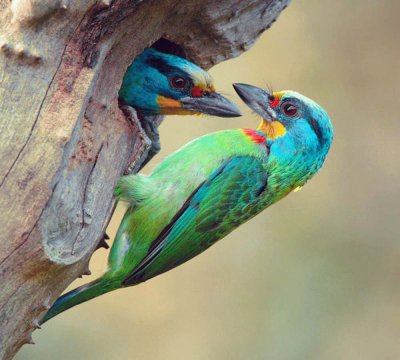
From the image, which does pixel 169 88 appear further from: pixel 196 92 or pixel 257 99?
pixel 257 99

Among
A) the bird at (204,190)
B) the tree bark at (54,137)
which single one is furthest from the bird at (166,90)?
the tree bark at (54,137)

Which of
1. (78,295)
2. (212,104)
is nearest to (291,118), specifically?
Answer: (212,104)

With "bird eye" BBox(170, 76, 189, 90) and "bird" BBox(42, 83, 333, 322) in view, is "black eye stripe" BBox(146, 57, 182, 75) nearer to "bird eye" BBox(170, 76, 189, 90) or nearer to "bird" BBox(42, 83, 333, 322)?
"bird eye" BBox(170, 76, 189, 90)

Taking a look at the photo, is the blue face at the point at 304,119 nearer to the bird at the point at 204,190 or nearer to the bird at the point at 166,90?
the bird at the point at 204,190

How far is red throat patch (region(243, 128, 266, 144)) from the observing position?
452 cm

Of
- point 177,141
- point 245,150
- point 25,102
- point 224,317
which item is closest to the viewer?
point 25,102

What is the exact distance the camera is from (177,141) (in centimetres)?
693

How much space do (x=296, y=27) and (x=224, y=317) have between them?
216 cm

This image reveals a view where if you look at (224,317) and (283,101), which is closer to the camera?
(283,101)

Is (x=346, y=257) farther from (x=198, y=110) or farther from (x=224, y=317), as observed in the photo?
(x=198, y=110)

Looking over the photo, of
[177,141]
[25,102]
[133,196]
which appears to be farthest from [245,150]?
[177,141]

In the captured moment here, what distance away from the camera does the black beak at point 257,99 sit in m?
4.71

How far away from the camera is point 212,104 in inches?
177

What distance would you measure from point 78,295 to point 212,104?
1014 millimetres
